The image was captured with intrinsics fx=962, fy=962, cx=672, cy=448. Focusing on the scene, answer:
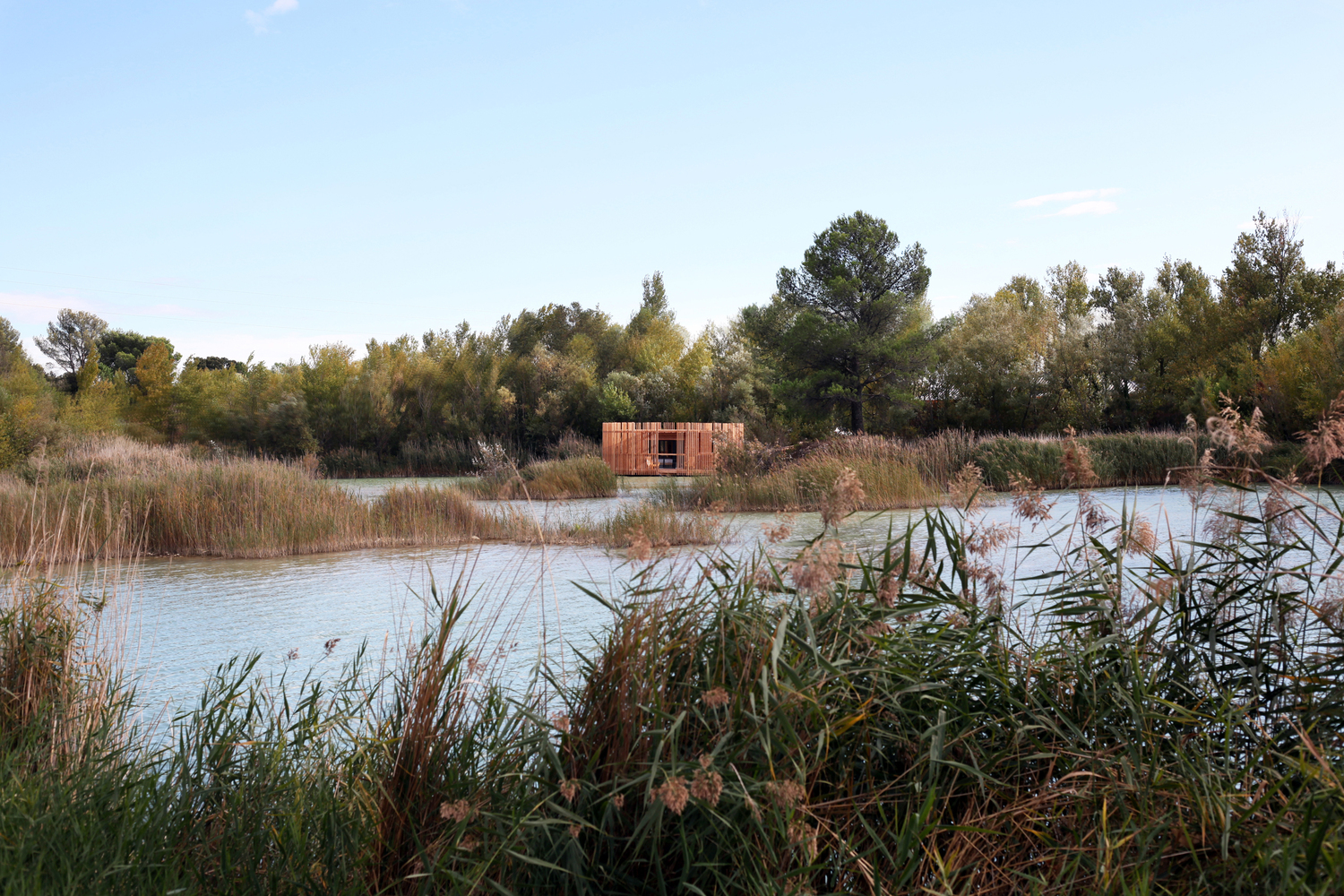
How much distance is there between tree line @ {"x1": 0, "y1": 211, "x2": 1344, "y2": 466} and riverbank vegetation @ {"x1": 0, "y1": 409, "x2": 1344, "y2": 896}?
21735mm

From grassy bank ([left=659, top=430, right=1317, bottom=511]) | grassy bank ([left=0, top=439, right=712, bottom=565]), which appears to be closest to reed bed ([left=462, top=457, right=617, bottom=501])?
grassy bank ([left=659, top=430, right=1317, bottom=511])

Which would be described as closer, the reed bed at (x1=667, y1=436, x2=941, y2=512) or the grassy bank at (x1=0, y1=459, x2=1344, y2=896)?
the grassy bank at (x1=0, y1=459, x2=1344, y2=896)

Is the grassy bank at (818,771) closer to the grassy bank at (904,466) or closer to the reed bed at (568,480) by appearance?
the grassy bank at (904,466)

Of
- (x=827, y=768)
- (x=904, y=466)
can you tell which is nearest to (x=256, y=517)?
(x=904, y=466)

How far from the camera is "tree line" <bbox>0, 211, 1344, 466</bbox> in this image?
23.8 meters

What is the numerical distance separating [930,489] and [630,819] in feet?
36.5

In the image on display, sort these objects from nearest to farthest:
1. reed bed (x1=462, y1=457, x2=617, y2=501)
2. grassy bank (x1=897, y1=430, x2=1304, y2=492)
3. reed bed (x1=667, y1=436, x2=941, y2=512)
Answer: reed bed (x1=667, y1=436, x2=941, y2=512) → grassy bank (x1=897, y1=430, x2=1304, y2=492) → reed bed (x1=462, y1=457, x2=617, y2=501)

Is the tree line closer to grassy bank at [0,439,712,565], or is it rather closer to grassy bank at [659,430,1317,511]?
grassy bank at [659,430,1317,511]

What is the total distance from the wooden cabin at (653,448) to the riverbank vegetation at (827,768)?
21125 mm

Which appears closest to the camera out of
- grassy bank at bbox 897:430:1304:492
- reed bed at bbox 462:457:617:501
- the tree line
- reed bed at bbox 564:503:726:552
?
reed bed at bbox 564:503:726:552

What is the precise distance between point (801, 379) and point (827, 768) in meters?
23.7

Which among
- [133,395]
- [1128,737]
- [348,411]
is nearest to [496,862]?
[1128,737]

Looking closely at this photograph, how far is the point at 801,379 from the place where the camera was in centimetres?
2559

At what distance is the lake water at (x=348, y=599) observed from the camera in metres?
4.50
